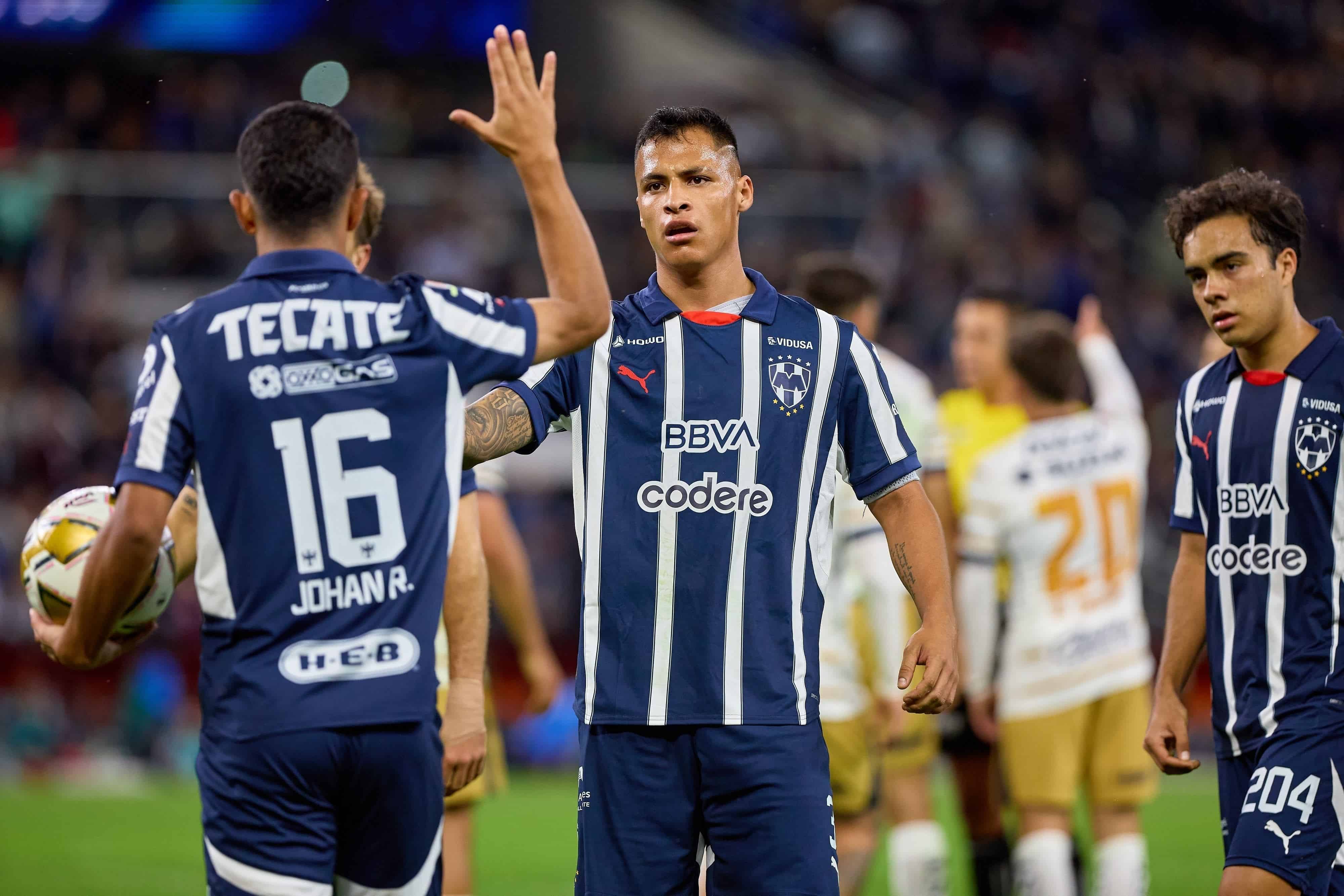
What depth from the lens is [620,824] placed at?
3.98 meters

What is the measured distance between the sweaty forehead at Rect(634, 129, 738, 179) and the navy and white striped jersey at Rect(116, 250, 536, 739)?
1109 mm

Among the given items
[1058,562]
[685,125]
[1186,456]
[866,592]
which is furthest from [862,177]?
[685,125]

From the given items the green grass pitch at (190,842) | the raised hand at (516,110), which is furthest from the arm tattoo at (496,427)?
the green grass pitch at (190,842)

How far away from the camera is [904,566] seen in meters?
4.15

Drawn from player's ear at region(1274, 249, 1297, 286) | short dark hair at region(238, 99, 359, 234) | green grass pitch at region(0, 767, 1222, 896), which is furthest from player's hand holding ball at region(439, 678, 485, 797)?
green grass pitch at region(0, 767, 1222, 896)

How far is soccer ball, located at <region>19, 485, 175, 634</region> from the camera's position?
11.9 ft

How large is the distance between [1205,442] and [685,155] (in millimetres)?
1886

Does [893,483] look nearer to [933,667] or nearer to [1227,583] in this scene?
[933,667]

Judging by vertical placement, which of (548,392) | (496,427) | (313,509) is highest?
(548,392)

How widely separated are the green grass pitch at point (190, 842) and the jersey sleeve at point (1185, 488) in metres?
4.58

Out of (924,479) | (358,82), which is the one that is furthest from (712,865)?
(358,82)

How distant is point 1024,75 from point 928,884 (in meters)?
17.5

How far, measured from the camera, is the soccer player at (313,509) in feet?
10.8

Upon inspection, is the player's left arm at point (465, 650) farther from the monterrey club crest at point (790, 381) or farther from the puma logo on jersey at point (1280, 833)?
the puma logo on jersey at point (1280, 833)
